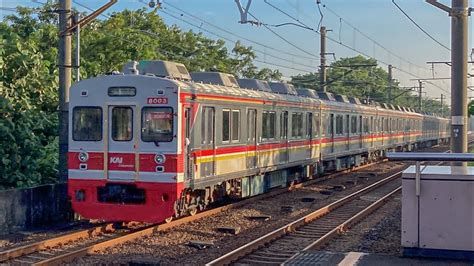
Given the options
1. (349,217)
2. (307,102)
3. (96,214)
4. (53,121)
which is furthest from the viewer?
(307,102)

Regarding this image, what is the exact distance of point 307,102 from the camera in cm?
2227

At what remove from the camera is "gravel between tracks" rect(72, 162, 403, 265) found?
10.5 metres

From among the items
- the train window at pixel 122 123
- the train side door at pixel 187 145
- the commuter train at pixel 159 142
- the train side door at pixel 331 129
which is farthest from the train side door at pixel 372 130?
the train window at pixel 122 123

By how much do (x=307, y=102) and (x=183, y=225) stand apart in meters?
9.37

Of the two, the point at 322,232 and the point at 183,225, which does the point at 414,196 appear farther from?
the point at 183,225

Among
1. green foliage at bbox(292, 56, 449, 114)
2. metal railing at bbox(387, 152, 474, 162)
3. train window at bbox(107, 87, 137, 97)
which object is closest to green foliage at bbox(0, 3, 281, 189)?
train window at bbox(107, 87, 137, 97)

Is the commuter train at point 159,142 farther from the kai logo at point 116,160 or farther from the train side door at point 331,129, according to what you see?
the train side door at point 331,129

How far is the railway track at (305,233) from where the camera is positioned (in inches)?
422

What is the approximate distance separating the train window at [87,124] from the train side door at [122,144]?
22 cm

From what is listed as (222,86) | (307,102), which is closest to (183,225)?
(222,86)

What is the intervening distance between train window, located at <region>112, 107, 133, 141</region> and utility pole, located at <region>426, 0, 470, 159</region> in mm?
7239

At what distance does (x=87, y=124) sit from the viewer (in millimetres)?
13445

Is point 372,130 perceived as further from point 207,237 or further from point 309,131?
point 207,237

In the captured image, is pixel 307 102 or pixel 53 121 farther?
pixel 307 102
